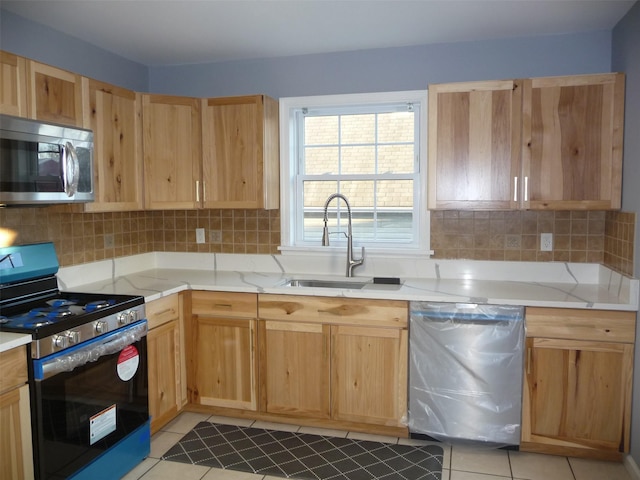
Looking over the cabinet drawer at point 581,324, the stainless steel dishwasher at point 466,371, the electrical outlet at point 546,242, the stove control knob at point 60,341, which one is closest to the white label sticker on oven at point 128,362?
the stove control knob at point 60,341

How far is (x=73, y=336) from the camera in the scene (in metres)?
2.15

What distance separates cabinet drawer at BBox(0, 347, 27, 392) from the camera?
74.2 inches

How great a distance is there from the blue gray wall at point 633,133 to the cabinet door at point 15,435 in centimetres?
271

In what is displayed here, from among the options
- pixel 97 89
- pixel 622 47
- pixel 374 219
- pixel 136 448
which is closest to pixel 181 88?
pixel 97 89

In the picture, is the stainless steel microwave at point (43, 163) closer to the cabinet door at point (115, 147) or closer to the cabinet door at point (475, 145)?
the cabinet door at point (115, 147)

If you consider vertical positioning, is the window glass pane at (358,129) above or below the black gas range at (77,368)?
above

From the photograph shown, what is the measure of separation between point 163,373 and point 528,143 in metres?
2.43

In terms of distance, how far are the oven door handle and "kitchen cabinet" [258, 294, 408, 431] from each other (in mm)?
754

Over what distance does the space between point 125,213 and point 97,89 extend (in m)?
0.98

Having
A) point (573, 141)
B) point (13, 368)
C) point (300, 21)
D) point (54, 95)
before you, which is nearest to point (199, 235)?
point (54, 95)

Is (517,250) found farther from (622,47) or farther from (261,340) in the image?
(261,340)

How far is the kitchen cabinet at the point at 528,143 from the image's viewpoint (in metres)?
2.72

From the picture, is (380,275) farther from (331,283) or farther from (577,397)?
(577,397)

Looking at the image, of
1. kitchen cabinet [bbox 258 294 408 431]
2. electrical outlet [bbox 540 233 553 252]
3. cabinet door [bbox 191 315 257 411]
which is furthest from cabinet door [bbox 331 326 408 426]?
electrical outlet [bbox 540 233 553 252]
